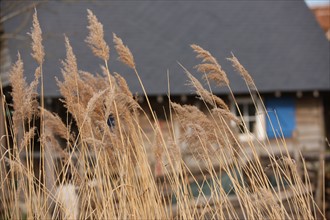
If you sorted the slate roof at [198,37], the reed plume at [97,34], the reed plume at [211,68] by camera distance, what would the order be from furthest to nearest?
the slate roof at [198,37], the reed plume at [97,34], the reed plume at [211,68]

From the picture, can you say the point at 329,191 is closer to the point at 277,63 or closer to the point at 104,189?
the point at 277,63

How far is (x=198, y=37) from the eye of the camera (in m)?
13.7

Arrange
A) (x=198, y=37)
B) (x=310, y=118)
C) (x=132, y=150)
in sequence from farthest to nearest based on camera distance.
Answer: (x=310, y=118) → (x=198, y=37) → (x=132, y=150)

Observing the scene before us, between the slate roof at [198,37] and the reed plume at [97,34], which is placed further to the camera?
the slate roof at [198,37]

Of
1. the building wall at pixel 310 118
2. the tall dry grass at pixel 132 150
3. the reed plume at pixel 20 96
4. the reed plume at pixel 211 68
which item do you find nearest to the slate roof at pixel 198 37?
the building wall at pixel 310 118

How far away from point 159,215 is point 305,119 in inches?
446

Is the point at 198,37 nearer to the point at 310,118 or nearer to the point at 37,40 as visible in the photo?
the point at 310,118

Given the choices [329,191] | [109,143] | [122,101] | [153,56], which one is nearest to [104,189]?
[109,143]

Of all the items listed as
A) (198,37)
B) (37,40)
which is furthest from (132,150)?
(198,37)

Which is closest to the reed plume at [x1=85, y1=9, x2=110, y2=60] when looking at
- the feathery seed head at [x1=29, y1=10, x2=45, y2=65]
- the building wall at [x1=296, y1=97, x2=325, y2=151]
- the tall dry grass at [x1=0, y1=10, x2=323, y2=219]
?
the tall dry grass at [x1=0, y1=10, x2=323, y2=219]

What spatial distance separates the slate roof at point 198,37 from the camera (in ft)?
43.1

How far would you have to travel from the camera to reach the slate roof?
13.1m

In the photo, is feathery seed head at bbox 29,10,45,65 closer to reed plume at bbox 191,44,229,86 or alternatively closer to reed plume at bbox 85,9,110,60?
reed plume at bbox 85,9,110,60

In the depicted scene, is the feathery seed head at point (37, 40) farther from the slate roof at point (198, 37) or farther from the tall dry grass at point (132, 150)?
the slate roof at point (198, 37)
